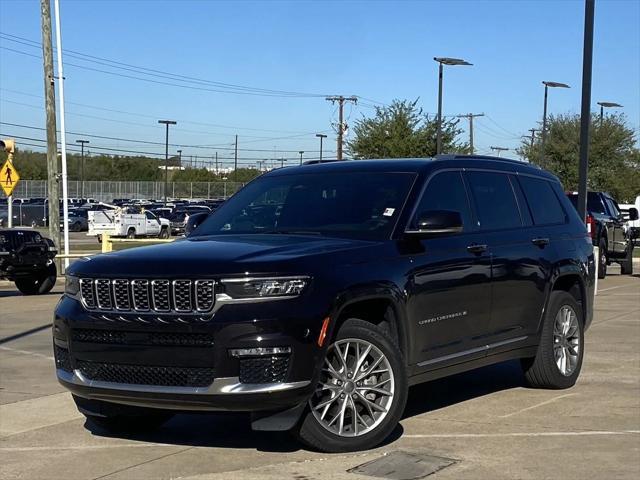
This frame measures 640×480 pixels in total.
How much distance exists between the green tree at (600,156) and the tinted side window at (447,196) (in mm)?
44555

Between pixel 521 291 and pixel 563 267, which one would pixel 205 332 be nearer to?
pixel 521 291

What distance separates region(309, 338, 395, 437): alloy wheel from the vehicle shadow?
1.19 ft

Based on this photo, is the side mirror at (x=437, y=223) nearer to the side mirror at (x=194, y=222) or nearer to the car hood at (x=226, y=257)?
the car hood at (x=226, y=257)

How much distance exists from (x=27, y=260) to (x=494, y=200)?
13.0m

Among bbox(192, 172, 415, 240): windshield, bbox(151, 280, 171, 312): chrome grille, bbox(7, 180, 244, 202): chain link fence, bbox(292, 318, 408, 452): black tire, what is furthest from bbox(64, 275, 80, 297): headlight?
bbox(7, 180, 244, 202): chain link fence

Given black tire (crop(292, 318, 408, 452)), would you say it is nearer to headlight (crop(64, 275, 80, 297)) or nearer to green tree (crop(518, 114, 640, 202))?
headlight (crop(64, 275, 80, 297))

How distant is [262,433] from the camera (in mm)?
6570

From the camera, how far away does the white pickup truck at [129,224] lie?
49875mm

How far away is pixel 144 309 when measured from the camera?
5.60 meters

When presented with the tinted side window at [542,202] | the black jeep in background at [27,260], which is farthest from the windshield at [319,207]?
the black jeep in background at [27,260]

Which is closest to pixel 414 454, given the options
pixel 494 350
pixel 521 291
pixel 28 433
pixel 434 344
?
pixel 434 344

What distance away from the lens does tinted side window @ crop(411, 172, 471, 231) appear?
6.90 meters

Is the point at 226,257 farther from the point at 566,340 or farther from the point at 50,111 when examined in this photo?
the point at 50,111

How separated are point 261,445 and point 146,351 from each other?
3.81 feet
